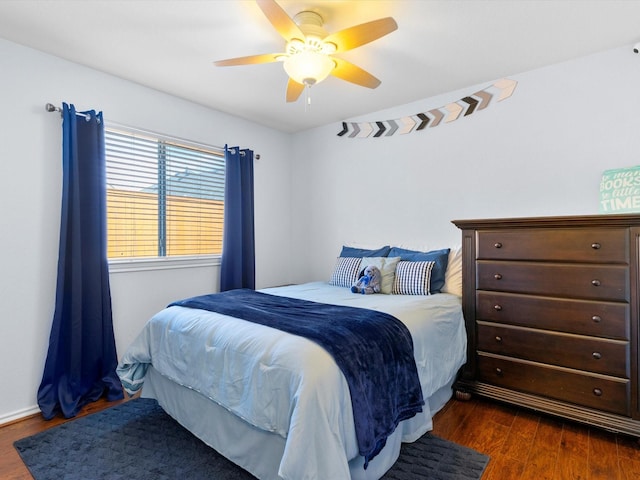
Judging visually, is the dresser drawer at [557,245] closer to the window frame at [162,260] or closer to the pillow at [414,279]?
the pillow at [414,279]

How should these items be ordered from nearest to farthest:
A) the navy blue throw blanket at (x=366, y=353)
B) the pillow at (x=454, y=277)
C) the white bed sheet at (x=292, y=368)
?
the white bed sheet at (x=292, y=368), the navy blue throw blanket at (x=366, y=353), the pillow at (x=454, y=277)

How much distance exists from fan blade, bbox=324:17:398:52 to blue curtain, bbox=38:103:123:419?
1895mm

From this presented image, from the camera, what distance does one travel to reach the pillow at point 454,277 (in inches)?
111

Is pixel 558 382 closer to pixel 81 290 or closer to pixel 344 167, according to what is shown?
pixel 344 167

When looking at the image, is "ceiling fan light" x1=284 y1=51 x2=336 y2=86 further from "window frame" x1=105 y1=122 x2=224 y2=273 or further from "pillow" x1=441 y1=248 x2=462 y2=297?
"pillow" x1=441 y1=248 x2=462 y2=297

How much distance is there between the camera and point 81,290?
2.49 meters

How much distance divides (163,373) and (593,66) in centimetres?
354

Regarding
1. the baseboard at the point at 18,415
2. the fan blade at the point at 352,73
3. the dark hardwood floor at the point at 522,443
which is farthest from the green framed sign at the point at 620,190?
the baseboard at the point at 18,415

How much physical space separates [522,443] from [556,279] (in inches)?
38.8

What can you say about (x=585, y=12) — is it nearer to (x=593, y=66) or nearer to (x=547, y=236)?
(x=593, y=66)

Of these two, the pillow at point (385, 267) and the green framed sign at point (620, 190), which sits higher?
the green framed sign at point (620, 190)

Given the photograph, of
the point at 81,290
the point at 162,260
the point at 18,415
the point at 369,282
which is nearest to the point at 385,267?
the point at 369,282

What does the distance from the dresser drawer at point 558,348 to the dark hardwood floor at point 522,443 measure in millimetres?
383


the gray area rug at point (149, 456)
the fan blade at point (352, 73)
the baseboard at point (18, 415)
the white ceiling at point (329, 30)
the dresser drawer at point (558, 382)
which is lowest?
the gray area rug at point (149, 456)
